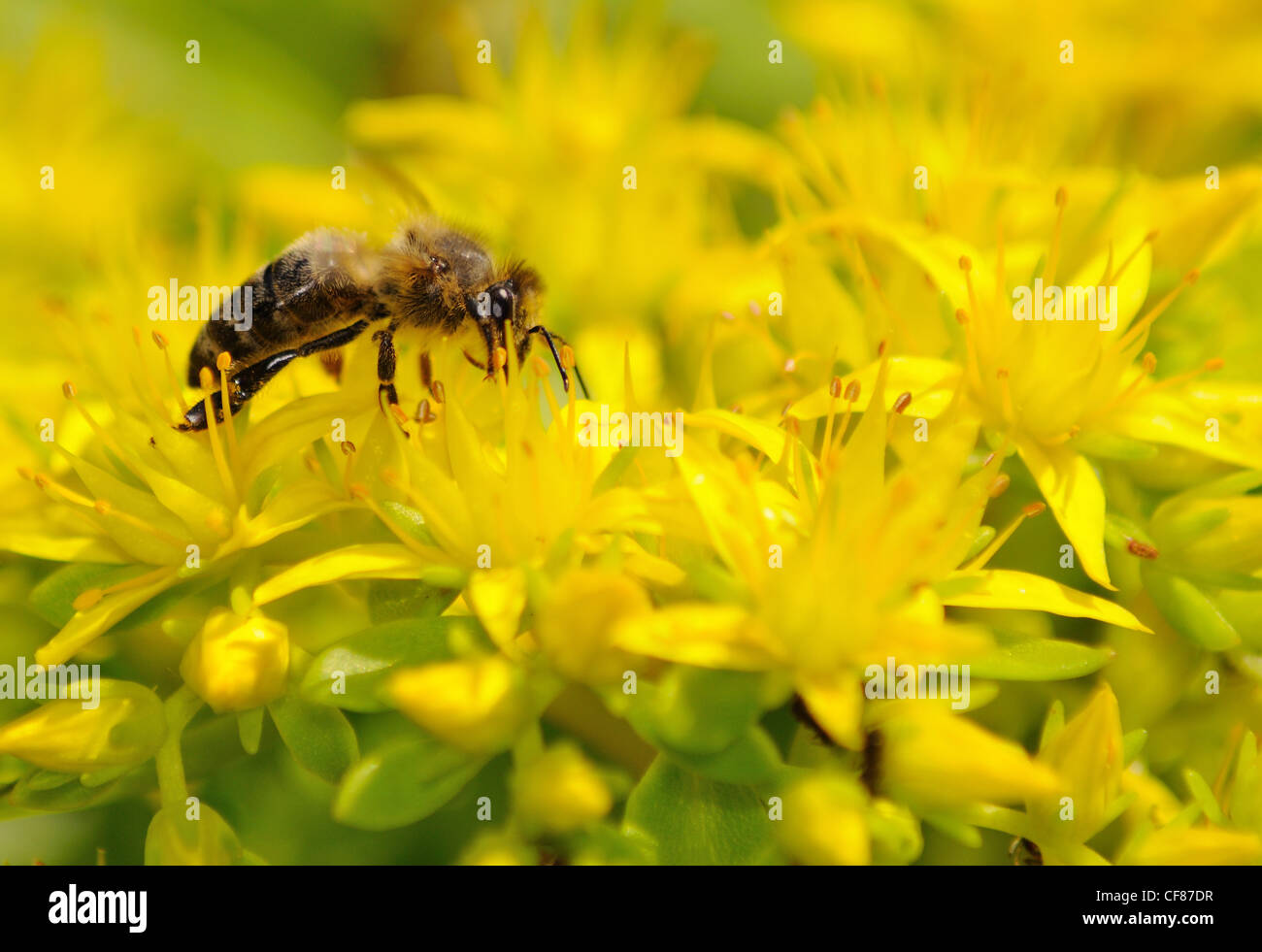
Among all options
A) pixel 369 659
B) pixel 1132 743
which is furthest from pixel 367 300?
pixel 1132 743

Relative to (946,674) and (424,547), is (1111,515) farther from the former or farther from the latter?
(424,547)

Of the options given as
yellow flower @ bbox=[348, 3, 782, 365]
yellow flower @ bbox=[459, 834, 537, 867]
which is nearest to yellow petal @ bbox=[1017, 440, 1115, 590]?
yellow flower @ bbox=[459, 834, 537, 867]

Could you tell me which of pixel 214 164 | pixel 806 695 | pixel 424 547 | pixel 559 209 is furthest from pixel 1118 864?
pixel 214 164

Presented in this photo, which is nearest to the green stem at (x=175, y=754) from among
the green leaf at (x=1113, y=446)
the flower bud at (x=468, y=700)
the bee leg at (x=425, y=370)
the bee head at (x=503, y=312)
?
the flower bud at (x=468, y=700)

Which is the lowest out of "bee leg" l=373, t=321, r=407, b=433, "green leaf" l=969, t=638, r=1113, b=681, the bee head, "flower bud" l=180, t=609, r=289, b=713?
"green leaf" l=969, t=638, r=1113, b=681

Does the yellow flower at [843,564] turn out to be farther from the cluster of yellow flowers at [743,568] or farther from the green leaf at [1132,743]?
the green leaf at [1132,743]

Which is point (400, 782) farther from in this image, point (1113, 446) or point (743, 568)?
point (1113, 446)

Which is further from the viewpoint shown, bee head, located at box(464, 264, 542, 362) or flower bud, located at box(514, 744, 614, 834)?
bee head, located at box(464, 264, 542, 362)

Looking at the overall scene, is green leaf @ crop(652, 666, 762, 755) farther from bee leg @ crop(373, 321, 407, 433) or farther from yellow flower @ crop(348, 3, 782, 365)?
yellow flower @ crop(348, 3, 782, 365)
